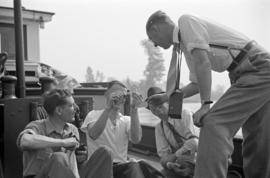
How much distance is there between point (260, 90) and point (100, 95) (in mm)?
2233

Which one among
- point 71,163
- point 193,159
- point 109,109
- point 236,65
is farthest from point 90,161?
point 236,65

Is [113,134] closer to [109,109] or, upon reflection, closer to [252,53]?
[109,109]

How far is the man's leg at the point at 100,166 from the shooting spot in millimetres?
1860

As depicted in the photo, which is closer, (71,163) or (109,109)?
(71,163)

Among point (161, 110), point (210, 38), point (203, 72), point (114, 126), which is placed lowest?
point (114, 126)

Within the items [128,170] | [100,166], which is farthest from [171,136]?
[100,166]

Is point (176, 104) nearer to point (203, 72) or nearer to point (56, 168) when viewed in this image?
point (203, 72)

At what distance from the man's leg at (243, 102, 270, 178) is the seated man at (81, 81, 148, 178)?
81 centimetres

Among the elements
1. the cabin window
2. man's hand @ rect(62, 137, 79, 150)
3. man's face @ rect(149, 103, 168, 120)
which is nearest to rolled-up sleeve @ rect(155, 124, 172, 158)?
man's face @ rect(149, 103, 168, 120)

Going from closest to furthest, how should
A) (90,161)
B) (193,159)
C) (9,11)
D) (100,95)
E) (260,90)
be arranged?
(260,90) < (90,161) < (193,159) < (100,95) < (9,11)

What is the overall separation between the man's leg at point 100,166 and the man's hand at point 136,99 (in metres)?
0.54

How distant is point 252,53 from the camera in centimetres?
181

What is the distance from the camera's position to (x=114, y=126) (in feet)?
8.10

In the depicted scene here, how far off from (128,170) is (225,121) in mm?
756
